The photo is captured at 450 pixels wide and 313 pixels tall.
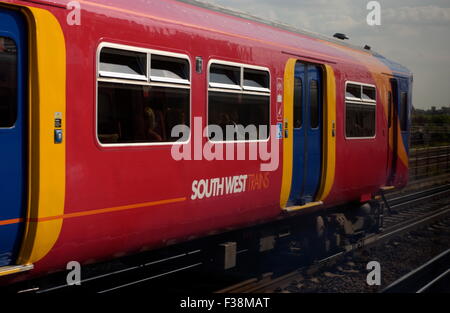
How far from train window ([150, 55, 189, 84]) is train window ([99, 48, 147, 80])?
0.14m

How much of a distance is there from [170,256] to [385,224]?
7662 mm

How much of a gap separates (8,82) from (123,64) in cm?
A: 125

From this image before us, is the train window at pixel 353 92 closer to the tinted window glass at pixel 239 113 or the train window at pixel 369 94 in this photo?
the train window at pixel 369 94

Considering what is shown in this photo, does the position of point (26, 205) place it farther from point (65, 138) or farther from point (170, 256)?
point (170, 256)

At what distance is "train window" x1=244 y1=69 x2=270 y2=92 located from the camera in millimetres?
7645

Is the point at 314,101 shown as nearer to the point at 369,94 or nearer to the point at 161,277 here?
the point at 369,94

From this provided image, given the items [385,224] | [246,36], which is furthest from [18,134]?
[385,224]

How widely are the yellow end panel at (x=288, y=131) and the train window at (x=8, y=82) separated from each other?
4.23 meters

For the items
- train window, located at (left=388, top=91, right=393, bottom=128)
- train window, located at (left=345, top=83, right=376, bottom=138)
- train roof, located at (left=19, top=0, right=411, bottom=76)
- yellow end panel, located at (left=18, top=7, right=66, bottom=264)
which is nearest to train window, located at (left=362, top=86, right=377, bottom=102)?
train window, located at (left=345, top=83, right=376, bottom=138)

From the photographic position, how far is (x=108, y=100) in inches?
226

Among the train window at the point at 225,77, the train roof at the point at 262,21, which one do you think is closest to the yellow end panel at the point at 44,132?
the train window at the point at 225,77

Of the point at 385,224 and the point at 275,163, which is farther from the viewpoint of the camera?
the point at 385,224

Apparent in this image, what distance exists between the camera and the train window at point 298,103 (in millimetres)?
8789

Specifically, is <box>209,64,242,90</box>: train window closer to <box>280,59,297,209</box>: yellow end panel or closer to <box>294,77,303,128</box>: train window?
<box>280,59,297,209</box>: yellow end panel
